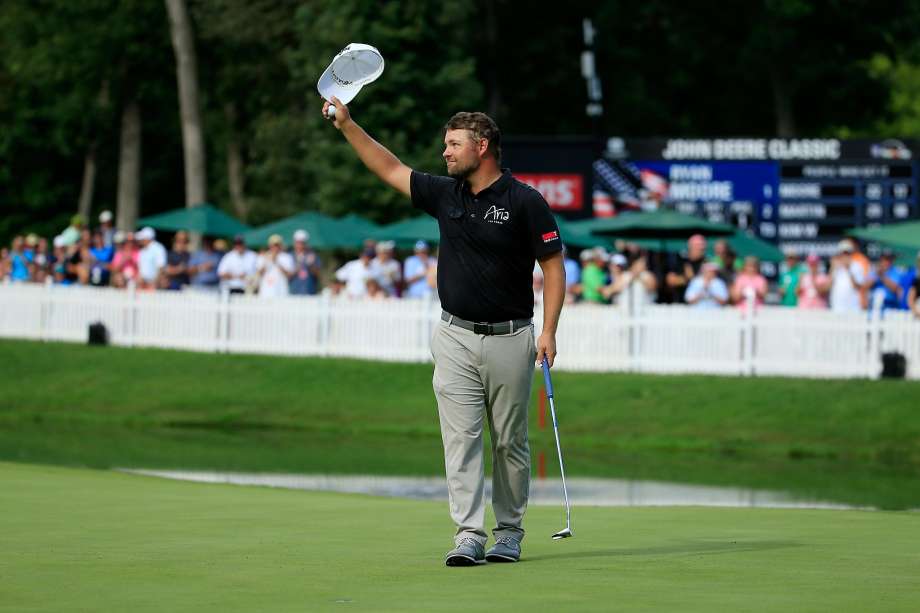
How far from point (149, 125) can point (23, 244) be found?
30.6 m

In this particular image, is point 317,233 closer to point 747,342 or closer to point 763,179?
point 763,179

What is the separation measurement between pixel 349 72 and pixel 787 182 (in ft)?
67.0

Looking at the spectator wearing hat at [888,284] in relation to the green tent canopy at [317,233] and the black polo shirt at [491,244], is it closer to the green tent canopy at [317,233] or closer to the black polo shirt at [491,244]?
the green tent canopy at [317,233]

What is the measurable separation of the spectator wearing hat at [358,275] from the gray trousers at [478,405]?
1858 cm

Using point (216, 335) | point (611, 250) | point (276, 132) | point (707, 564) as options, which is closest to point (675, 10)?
point (276, 132)

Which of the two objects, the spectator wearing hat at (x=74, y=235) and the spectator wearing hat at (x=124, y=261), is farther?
the spectator wearing hat at (x=74, y=235)

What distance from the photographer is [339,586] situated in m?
7.68

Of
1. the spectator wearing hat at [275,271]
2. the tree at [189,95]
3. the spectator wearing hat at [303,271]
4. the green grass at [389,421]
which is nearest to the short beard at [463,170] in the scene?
the green grass at [389,421]

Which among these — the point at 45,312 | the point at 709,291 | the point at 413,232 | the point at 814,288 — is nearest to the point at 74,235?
the point at 45,312

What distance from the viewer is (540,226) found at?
866 cm

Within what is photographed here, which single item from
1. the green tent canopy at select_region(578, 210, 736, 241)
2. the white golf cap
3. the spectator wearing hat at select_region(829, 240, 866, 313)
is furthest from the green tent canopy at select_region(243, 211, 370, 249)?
the white golf cap

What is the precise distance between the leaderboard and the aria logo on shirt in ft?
67.6

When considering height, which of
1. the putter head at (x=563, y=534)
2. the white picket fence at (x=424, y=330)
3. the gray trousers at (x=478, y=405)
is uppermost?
the white picket fence at (x=424, y=330)

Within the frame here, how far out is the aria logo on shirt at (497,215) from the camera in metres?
8.67
